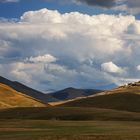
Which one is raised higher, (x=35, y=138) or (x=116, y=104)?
(x=116, y=104)

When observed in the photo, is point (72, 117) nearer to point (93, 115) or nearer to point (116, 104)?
point (93, 115)

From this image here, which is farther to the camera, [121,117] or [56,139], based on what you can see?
[121,117]

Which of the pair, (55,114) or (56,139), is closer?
(56,139)

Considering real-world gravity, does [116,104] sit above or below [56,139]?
above

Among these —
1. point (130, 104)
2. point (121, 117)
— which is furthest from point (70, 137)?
point (130, 104)

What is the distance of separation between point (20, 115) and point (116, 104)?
61.2 m

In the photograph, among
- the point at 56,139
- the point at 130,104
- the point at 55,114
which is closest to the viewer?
the point at 56,139

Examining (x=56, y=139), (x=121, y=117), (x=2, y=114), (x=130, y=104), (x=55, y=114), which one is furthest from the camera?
(x=130, y=104)

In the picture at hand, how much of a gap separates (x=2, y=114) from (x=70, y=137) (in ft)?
310

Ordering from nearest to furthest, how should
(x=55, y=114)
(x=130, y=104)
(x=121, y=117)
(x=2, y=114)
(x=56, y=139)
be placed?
1. (x=56, y=139)
2. (x=121, y=117)
3. (x=55, y=114)
4. (x=2, y=114)
5. (x=130, y=104)

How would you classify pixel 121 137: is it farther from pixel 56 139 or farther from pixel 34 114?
pixel 34 114

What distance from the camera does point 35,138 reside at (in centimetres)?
6225

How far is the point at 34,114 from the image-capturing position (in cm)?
14300

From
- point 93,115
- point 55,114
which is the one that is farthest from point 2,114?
point 93,115
